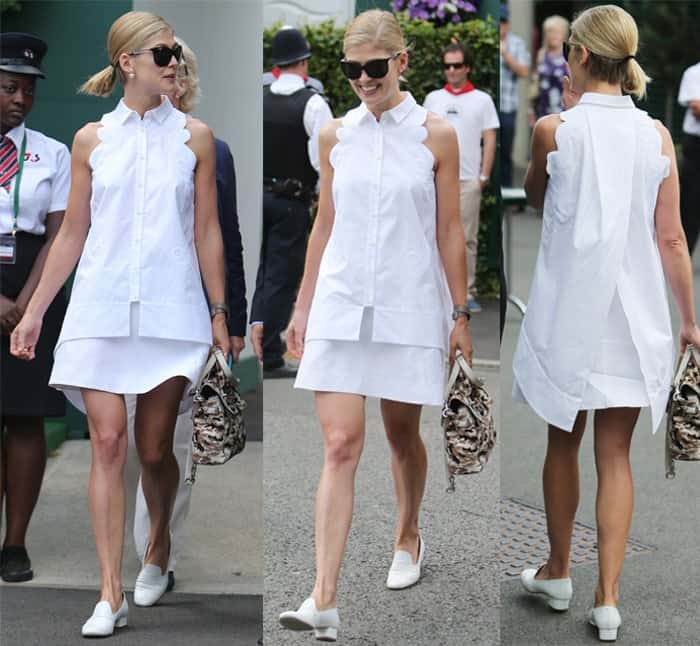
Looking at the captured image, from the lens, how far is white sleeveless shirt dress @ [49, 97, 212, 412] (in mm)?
4441

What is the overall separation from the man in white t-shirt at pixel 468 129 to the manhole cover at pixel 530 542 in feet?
4.77

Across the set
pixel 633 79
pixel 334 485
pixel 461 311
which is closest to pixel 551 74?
pixel 633 79

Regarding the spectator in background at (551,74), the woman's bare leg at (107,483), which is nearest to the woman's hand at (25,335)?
the woman's bare leg at (107,483)

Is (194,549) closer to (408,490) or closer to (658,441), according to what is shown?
(408,490)

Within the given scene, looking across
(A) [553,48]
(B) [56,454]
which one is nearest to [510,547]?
(B) [56,454]

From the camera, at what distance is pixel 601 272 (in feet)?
14.0

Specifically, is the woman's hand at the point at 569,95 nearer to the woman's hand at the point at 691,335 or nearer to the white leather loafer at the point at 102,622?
the woman's hand at the point at 691,335

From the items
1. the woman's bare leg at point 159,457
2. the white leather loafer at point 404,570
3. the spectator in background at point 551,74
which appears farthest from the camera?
the spectator in background at point 551,74

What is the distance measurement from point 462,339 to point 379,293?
262 millimetres

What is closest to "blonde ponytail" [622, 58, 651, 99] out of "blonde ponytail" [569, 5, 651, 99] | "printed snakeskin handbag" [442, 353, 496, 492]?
"blonde ponytail" [569, 5, 651, 99]

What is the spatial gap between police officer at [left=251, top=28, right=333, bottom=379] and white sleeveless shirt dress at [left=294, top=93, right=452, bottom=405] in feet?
0.25

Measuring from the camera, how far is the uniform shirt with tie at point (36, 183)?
5.14 m

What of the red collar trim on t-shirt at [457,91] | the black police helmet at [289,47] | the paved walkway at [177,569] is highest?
the black police helmet at [289,47]

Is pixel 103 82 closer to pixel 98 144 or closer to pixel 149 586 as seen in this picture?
pixel 98 144
